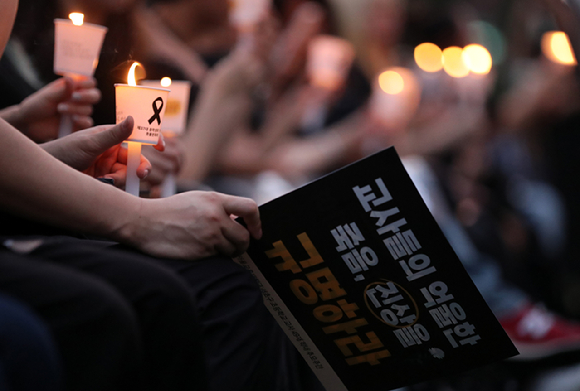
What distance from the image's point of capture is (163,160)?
134 centimetres

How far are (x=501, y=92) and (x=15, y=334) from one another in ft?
13.0

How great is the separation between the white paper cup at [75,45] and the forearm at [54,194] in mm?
428

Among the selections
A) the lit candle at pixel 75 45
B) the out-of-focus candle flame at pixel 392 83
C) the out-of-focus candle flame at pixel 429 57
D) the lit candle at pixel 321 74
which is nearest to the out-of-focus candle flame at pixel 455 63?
the out-of-focus candle flame at pixel 429 57

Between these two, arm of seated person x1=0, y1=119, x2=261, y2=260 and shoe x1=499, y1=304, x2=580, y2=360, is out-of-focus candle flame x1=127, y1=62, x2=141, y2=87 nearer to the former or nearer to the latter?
arm of seated person x1=0, y1=119, x2=261, y2=260

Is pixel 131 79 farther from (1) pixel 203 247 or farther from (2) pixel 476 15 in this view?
(2) pixel 476 15

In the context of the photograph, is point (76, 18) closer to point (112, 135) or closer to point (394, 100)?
point (112, 135)

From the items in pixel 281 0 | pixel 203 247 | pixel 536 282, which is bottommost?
pixel 536 282

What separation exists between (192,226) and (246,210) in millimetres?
74

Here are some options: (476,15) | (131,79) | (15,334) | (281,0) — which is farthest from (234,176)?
(476,15)

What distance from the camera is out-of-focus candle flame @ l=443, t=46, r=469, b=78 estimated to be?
395 cm

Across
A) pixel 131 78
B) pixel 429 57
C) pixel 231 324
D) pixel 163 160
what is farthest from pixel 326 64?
pixel 231 324

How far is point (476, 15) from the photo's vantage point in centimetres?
493

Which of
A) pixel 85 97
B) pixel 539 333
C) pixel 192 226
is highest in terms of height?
pixel 85 97

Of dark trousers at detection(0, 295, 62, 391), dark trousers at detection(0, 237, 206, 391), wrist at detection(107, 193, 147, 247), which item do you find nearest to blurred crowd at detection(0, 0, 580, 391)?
wrist at detection(107, 193, 147, 247)
